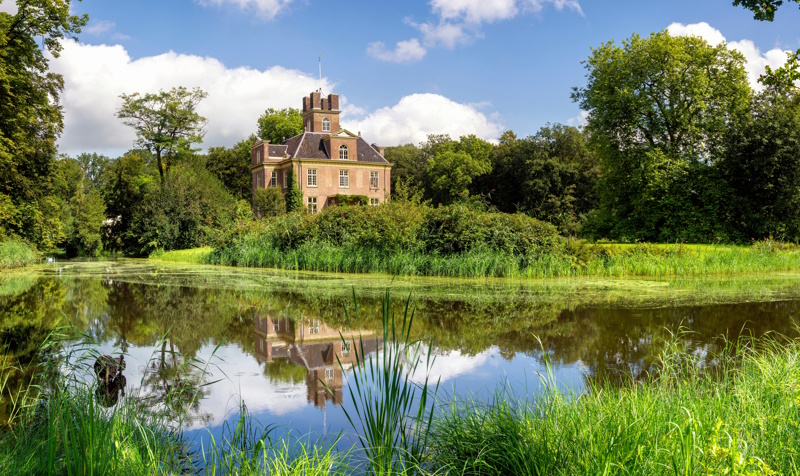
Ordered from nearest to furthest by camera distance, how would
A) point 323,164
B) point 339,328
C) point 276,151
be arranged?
point 339,328 → point 323,164 → point 276,151

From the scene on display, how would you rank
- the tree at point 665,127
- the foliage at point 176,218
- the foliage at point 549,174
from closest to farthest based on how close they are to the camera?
the tree at point 665,127
the foliage at point 176,218
the foliage at point 549,174

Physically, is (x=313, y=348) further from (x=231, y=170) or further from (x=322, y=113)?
(x=231, y=170)

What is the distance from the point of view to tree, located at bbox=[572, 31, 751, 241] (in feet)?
73.4

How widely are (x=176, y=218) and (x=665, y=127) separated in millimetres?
22114

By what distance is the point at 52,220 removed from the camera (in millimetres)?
23484

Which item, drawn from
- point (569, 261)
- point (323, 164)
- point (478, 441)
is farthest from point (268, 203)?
point (478, 441)

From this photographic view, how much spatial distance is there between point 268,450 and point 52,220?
23.9m

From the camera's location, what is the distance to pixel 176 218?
2722 cm

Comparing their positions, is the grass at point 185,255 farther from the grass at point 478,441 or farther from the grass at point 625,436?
the grass at point 625,436

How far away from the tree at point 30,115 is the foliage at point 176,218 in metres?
3.98

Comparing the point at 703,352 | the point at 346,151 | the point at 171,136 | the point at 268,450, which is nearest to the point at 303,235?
the point at 703,352

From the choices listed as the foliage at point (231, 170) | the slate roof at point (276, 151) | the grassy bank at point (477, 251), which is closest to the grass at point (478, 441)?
the grassy bank at point (477, 251)

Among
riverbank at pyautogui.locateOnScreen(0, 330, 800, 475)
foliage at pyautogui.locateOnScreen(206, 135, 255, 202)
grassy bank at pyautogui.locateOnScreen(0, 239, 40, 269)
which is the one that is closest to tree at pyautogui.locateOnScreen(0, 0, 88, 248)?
grassy bank at pyautogui.locateOnScreen(0, 239, 40, 269)

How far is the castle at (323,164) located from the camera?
45281mm
